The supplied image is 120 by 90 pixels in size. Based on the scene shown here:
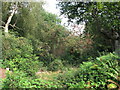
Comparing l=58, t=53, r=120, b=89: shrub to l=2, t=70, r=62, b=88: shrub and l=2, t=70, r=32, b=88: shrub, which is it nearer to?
l=2, t=70, r=62, b=88: shrub

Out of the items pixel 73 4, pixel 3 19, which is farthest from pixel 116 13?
pixel 3 19

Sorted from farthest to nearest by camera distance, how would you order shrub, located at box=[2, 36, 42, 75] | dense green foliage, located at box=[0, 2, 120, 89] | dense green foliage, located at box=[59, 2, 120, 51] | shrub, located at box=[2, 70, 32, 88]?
1. dense green foliage, located at box=[59, 2, 120, 51]
2. dense green foliage, located at box=[0, 2, 120, 89]
3. shrub, located at box=[2, 36, 42, 75]
4. shrub, located at box=[2, 70, 32, 88]

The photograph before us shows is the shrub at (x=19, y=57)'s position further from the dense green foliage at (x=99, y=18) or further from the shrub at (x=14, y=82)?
the dense green foliage at (x=99, y=18)

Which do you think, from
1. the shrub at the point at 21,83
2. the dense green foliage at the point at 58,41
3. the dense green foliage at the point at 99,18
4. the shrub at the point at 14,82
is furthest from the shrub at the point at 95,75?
the dense green foliage at the point at 99,18

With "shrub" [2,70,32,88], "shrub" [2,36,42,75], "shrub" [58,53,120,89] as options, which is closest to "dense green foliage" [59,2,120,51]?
"shrub" [58,53,120,89]

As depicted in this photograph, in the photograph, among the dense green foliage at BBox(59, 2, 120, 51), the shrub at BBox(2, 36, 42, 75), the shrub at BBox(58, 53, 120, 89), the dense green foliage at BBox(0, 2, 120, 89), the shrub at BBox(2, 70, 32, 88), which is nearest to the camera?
the shrub at BBox(2, 70, 32, 88)

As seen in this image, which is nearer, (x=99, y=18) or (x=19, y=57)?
(x=19, y=57)

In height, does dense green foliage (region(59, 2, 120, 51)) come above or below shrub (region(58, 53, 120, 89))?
above

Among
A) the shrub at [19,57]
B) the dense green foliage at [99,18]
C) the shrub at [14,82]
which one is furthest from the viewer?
the dense green foliage at [99,18]

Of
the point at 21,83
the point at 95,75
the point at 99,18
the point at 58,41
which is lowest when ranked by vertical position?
the point at 21,83

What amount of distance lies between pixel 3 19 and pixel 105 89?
18.8 feet

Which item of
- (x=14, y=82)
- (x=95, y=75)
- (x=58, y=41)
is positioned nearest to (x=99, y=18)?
(x=58, y=41)

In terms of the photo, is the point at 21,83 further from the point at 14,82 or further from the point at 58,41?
the point at 58,41

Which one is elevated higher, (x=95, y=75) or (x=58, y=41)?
(x=58, y=41)
